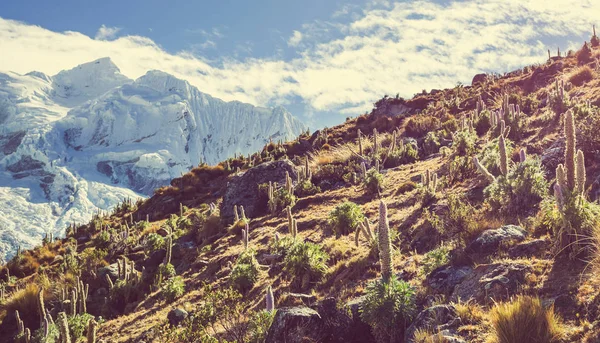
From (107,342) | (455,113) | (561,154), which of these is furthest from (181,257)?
(455,113)

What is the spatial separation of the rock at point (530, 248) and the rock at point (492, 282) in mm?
516

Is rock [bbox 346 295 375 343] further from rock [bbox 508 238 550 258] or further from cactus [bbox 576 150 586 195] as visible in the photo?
cactus [bbox 576 150 586 195]

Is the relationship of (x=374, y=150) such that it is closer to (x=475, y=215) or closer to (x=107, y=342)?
(x=475, y=215)

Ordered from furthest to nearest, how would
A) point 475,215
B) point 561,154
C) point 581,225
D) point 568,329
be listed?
point 561,154
point 475,215
point 581,225
point 568,329

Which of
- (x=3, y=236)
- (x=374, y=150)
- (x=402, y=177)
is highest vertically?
(x=374, y=150)

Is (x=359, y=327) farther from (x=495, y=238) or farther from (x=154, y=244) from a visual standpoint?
(x=154, y=244)

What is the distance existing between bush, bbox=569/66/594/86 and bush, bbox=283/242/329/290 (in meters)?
19.6

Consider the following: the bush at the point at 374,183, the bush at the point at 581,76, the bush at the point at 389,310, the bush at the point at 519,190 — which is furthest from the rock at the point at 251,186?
the bush at the point at 581,76

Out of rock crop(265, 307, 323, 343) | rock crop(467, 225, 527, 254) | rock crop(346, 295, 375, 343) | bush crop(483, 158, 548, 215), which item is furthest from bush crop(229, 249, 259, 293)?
bush crop(483, 158, 548, 215)

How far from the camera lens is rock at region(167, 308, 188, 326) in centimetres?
1124

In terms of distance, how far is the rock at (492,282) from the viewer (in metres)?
6.21

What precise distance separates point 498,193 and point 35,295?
1777 centimetres

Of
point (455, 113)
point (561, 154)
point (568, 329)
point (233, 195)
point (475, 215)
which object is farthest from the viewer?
point (455, 113)

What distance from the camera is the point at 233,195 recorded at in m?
21.5
